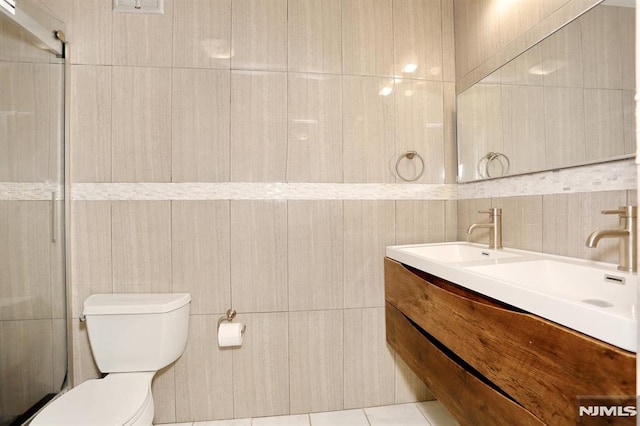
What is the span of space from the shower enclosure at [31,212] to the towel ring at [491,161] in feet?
7.51

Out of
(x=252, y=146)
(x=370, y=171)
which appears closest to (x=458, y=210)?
(x=370, y=171)

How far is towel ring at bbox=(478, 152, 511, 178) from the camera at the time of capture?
1.45 metres

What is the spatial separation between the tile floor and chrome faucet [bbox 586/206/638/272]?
120 centimetres

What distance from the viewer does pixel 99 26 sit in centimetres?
155

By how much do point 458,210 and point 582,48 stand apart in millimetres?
955

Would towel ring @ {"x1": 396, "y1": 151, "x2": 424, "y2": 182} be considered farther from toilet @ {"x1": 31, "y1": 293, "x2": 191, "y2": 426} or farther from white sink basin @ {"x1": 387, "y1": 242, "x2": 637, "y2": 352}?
toilet @ {"x1": 31, "y1": 293, "x2": 191, "y2": 426}

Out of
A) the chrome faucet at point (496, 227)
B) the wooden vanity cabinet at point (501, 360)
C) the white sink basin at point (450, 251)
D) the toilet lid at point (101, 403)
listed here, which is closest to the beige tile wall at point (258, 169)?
the white sink basin at point (450, 251)

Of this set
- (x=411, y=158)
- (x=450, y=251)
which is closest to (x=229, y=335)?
(x=450, y=251)

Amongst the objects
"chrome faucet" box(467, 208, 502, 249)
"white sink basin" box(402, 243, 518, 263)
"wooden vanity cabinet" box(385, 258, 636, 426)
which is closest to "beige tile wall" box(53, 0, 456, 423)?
"white sink basin" box(402, 243, 518, 263)

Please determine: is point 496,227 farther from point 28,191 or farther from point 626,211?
point 28,191

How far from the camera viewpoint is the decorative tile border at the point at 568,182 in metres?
0.98

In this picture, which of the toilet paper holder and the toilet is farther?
the toilet paper holder

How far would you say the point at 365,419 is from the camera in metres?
1.58

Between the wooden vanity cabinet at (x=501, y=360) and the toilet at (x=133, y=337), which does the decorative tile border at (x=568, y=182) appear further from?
the toilet at (x=133, y=337)
